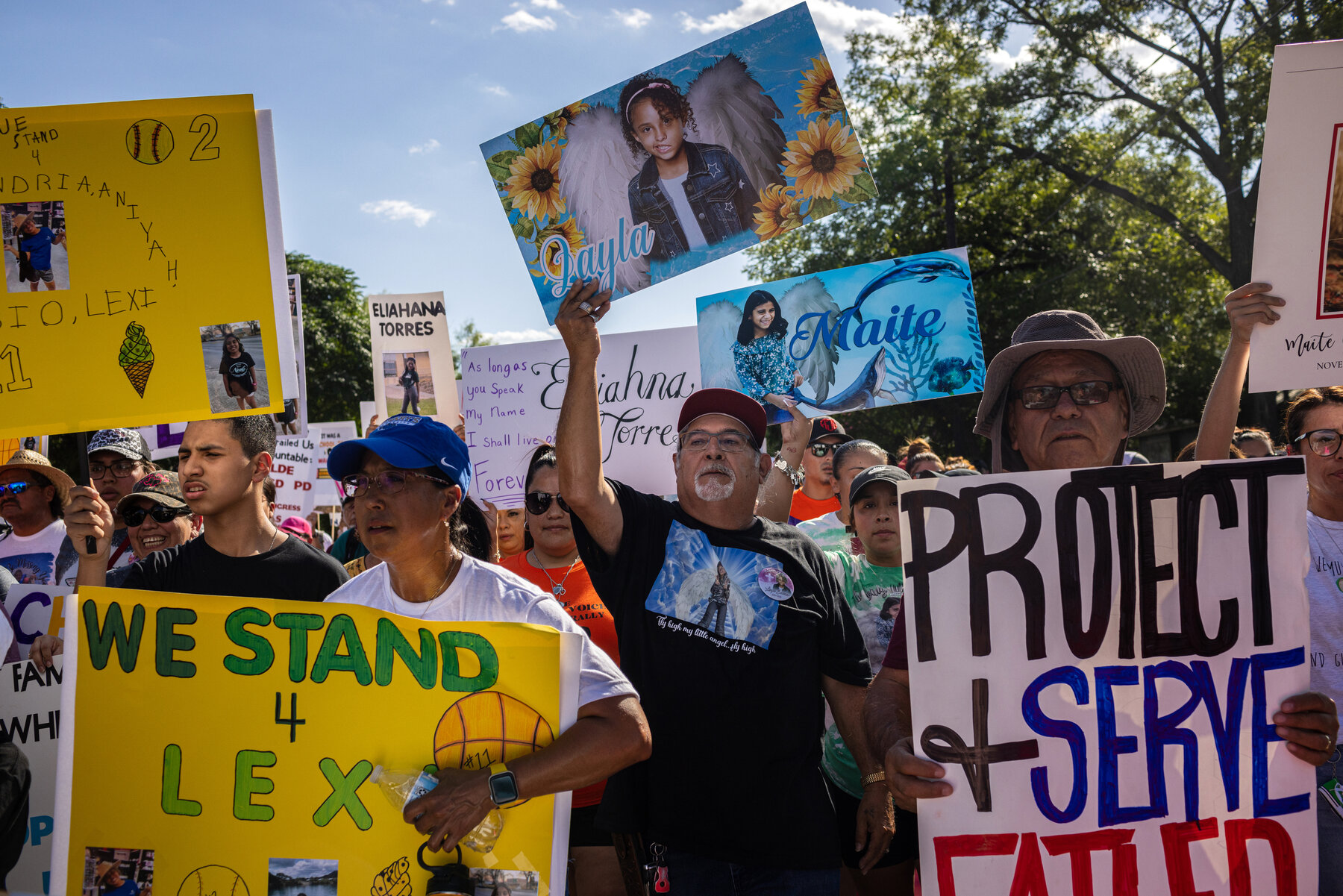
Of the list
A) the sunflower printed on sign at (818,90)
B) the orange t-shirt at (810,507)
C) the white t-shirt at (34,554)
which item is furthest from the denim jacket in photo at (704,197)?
the white t-shirt at (34,554)

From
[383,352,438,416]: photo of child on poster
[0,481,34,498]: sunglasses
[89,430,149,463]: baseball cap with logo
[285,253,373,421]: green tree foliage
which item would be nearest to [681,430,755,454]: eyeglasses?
[89,430,149,463]: baseball cap with logo

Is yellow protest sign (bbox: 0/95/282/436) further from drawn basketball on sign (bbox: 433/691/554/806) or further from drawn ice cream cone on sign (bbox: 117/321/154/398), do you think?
drawn basketball on sign (bbox: 433/691/554/806)

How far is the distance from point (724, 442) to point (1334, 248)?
2028 millimetres

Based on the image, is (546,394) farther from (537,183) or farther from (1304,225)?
(1304,225)

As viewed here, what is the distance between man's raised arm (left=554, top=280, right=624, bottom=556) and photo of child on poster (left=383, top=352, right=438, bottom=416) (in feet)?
14.1

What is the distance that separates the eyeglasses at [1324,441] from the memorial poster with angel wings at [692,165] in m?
1.73

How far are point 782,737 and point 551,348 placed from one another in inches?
140

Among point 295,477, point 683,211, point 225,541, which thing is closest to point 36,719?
point 225,541

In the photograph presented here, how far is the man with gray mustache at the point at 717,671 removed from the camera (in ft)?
8.89

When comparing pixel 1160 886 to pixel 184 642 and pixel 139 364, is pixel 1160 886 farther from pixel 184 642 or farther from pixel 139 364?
pixel 139 364

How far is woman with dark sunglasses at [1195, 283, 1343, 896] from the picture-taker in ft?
9.26

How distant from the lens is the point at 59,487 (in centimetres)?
471

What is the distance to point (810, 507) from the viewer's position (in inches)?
229

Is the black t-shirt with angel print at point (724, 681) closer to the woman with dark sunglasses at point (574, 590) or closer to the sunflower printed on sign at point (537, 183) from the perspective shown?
the woman with dark sunglasses at point (574, 590)
